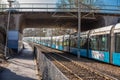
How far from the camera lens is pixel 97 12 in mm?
54875

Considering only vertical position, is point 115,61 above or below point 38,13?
below

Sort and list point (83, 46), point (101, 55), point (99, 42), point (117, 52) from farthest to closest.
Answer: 1. point (83, 46)
2. point (99, 42)
3. point (101, 55)
4. point (117, 52)

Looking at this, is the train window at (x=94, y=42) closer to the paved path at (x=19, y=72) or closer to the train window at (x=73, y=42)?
the paved path at (x=19, y=72)

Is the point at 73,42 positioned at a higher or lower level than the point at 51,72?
lower

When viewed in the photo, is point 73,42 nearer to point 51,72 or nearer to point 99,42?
point 99,42

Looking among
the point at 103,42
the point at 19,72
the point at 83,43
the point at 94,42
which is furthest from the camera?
the point at 83,43

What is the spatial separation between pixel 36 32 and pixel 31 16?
433 ft

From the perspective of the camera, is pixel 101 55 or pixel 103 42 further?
pixel 101 55

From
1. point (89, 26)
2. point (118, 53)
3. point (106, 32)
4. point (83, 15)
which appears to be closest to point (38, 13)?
point (83, 15)

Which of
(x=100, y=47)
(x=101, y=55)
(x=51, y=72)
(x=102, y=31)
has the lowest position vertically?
(x=101, y=55)

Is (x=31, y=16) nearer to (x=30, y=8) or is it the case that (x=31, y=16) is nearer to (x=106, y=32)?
(x=30, y=8)

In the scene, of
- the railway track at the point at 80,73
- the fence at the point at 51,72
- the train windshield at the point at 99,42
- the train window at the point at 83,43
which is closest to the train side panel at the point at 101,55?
the train windshield at the point at 99,42

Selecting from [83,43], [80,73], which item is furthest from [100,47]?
[83,43]

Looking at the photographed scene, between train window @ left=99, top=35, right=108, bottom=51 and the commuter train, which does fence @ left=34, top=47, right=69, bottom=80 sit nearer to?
the commuter train
